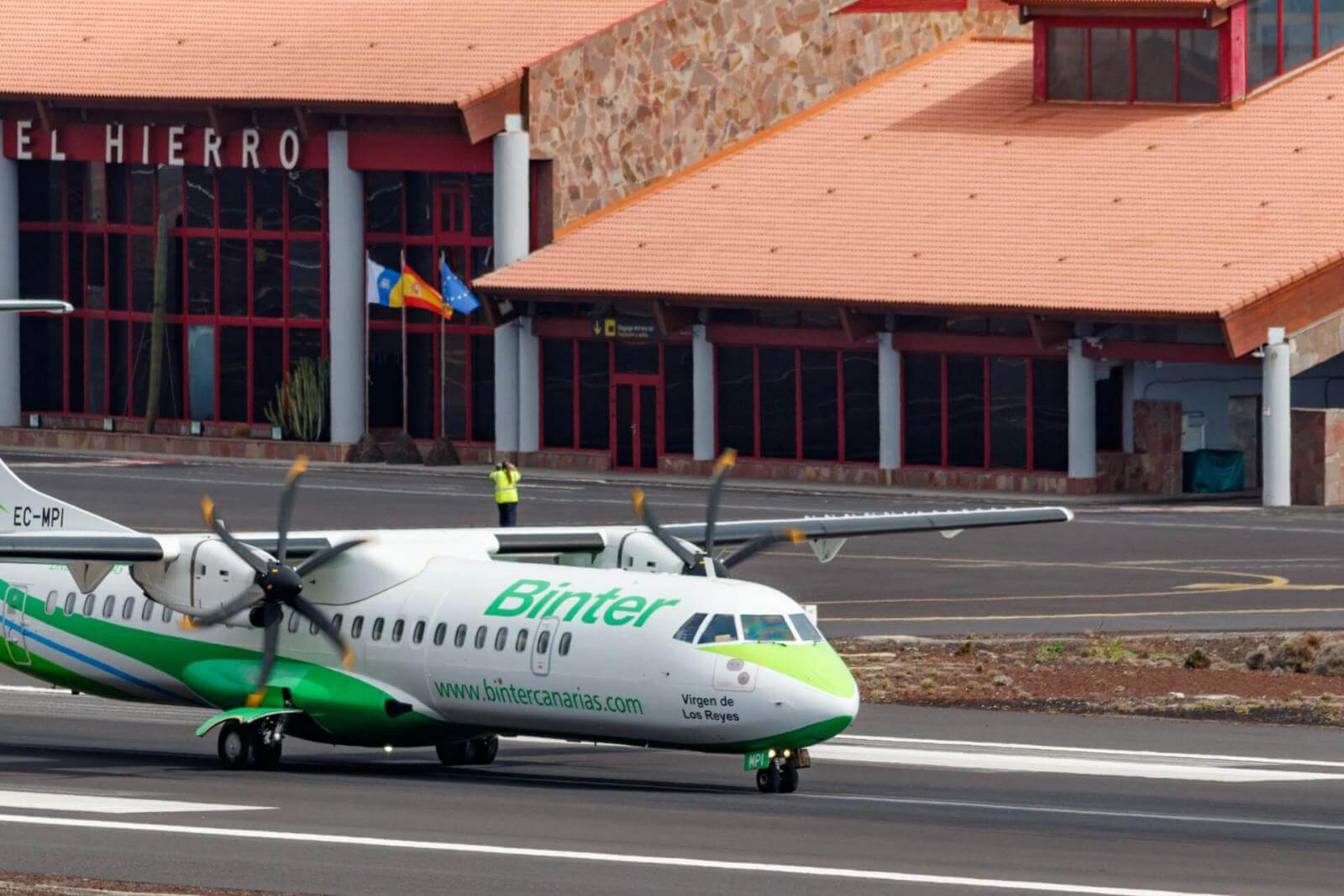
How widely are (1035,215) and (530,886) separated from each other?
153 feet

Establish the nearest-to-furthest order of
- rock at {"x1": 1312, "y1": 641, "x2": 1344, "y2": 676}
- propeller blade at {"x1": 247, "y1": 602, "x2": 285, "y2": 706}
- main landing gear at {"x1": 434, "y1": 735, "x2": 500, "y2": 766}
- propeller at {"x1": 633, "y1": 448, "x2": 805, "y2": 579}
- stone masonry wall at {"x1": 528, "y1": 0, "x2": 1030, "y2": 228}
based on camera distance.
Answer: propeller at {"x1": 633, "y1": 448, "x2": 805, "y2": 579}, propeller blade at {"x1": 247, "y1": 602, "x2": 285, "y2": 706}, main landing gear at {"x1": 434, "y1": 735, "x2": 500, "y2": 766}, rock at {"x1": 1312, "y1": 641, "x2": 1344, "y2": 676}, stone masonry wall at {"x1": 528, "y1": 0, "x2": 1030, "y2": 228}

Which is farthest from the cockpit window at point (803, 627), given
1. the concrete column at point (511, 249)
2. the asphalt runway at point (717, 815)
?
the concrete column at point (511, 249)

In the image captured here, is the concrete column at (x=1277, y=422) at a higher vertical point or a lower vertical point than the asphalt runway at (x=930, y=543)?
higher

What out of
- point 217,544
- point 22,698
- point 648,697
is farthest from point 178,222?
point 648,697

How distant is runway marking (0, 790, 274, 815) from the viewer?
31.0 m

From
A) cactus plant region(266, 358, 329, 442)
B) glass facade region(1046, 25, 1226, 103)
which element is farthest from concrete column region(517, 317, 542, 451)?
glass facade region(1046, 25, 1226, 103)

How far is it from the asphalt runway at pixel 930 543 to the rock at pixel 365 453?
97 centimetres

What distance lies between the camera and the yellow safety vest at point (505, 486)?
56344 millimetres

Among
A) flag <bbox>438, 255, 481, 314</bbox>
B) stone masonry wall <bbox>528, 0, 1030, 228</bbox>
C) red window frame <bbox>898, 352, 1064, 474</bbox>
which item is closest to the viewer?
red window frame <bbox>898, 352, 1064, 474</bbox>

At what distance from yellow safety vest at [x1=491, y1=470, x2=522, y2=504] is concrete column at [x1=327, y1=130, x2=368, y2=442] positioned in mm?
21397

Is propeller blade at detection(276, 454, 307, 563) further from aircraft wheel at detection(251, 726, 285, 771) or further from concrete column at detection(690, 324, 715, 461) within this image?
concrete column at detection(690, 324, 715, 461)

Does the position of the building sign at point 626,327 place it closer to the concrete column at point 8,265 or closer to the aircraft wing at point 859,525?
the concrete column at point 8,265

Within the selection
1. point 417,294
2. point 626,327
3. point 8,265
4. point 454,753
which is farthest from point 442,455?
point 454,753

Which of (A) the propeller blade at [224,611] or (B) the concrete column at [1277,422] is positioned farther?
(B) the concrete column at [1277,422]
